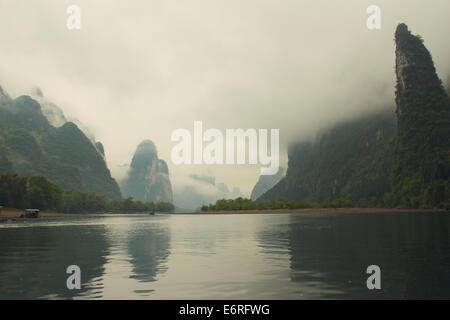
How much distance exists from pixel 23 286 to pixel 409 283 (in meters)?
26.1

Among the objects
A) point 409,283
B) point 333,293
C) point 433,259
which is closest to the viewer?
point 333,293

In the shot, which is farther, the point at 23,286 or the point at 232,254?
the point at 232,254

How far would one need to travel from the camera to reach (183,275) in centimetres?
3538

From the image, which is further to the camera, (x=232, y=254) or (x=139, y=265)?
(x=232, y=254)

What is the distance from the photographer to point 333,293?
27594 mm

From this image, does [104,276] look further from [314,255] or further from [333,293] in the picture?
[314,255]
